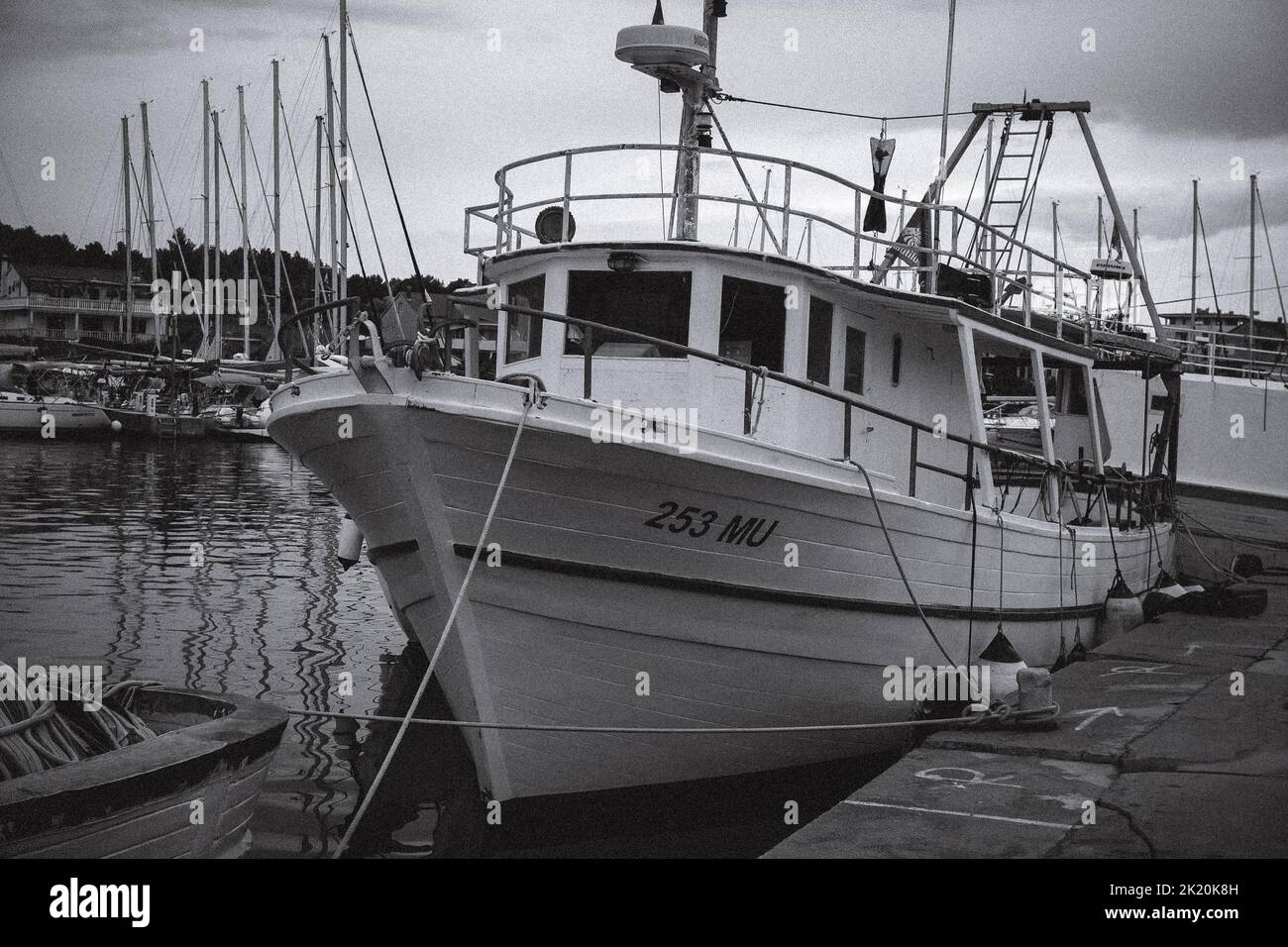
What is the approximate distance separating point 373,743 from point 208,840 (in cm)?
503

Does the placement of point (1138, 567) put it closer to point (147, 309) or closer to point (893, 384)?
point (893, 384)

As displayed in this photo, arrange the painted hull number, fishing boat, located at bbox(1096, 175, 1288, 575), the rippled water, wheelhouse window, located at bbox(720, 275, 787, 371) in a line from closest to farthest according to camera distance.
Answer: the painted hull number < the rippled water < wheelhouse window, located at bbox(720, 275, 787, 371) < fishing boat, located at bbox(1096, 175, 1288, 575)

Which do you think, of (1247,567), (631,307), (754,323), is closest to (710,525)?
(754,323)

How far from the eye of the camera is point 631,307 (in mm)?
8898

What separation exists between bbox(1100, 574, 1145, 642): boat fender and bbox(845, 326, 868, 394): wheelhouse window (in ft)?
14.8

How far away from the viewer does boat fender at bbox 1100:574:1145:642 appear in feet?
40.6

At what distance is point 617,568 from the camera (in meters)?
7.52

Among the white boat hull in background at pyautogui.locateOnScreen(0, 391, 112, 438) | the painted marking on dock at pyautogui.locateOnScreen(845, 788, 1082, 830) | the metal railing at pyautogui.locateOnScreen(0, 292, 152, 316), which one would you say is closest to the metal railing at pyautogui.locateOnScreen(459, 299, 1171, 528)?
the painted marking on dock at pyautogui.locateOnScreen(845, 788, 1082, 830)

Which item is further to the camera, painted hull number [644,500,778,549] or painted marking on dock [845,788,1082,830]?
painted hull number [644,500,778,549]

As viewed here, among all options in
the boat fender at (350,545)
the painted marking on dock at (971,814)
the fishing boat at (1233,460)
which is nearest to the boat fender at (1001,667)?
the painted marking on dock at (971,814)

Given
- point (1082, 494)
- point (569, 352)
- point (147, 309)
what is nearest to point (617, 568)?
point (569, 352)

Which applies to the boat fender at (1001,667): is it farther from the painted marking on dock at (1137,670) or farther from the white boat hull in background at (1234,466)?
the white boat hull in background at (1234,466)

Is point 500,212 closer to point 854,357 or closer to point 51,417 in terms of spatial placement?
point 854,357

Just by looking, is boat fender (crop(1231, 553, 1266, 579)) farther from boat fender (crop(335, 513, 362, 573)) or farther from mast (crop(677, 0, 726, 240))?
boat fender (crop(335, 513, 362, 573))
